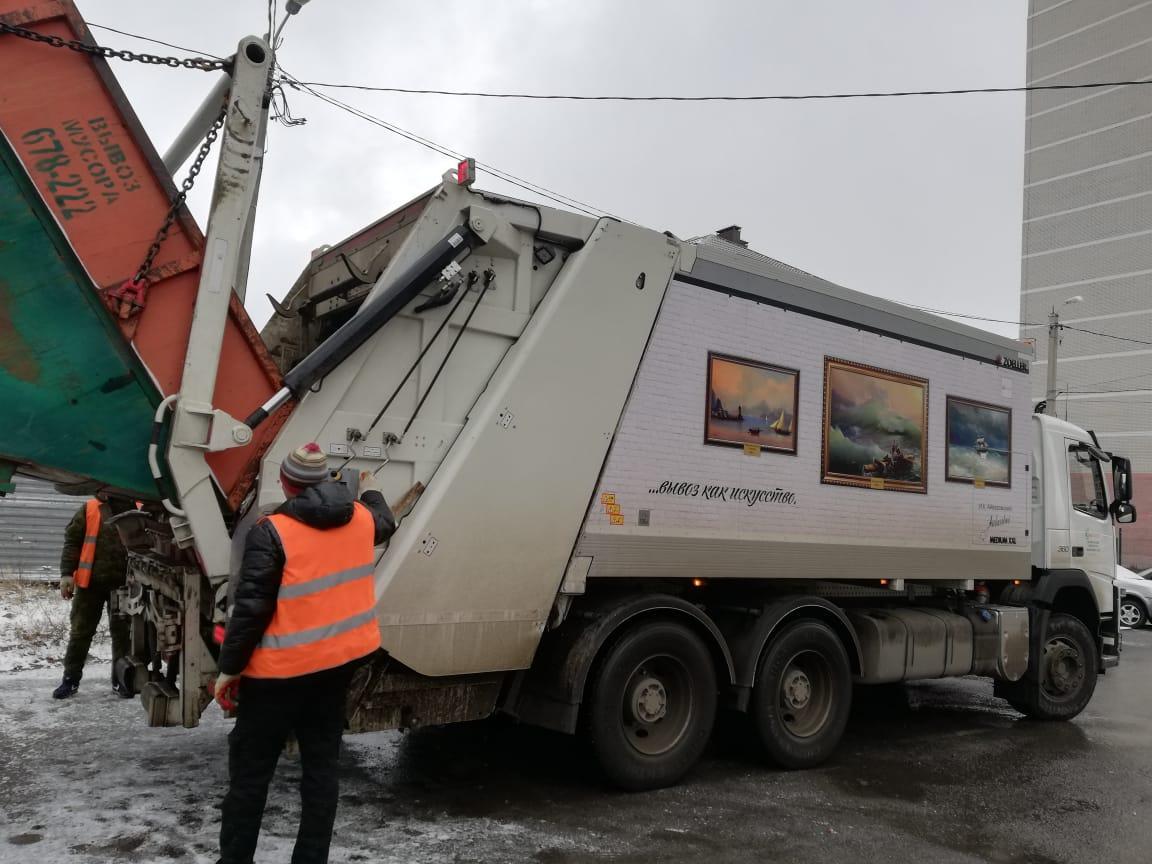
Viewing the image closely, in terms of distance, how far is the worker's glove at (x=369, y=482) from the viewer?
4.41 meters

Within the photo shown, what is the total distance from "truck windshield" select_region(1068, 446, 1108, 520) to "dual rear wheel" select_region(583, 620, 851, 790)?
132 inches

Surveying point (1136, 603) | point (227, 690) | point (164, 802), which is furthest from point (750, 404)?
point (1136, 603)

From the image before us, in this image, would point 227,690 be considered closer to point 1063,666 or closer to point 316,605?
point 316,605

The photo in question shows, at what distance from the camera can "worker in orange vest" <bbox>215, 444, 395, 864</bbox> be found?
3430 mm

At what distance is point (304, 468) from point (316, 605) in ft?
1.78

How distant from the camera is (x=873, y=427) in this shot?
6484mm

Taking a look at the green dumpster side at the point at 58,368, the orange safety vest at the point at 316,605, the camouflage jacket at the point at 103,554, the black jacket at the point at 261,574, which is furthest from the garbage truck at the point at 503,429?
the camouflage jacket at the point at 103,554

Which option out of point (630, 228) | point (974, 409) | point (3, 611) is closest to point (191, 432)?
point (630, 228)

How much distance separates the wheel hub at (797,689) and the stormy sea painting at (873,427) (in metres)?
1.26

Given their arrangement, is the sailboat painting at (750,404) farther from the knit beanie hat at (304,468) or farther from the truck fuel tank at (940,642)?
the knit beanie hat at (304,468)

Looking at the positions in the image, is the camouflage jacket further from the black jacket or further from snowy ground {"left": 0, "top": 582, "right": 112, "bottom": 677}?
the black jacket

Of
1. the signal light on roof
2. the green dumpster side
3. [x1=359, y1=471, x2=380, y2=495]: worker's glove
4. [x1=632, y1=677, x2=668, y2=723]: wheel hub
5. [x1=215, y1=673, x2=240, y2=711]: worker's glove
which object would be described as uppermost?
the signal light on roof

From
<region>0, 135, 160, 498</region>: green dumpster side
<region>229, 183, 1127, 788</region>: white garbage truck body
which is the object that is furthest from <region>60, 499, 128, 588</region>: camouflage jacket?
<region>0, 135, 160, 498</region>: green dumpster side

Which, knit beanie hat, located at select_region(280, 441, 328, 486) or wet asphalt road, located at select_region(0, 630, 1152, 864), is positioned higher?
knit beanie hat, located at select_region(280, 441, 328, 486)
